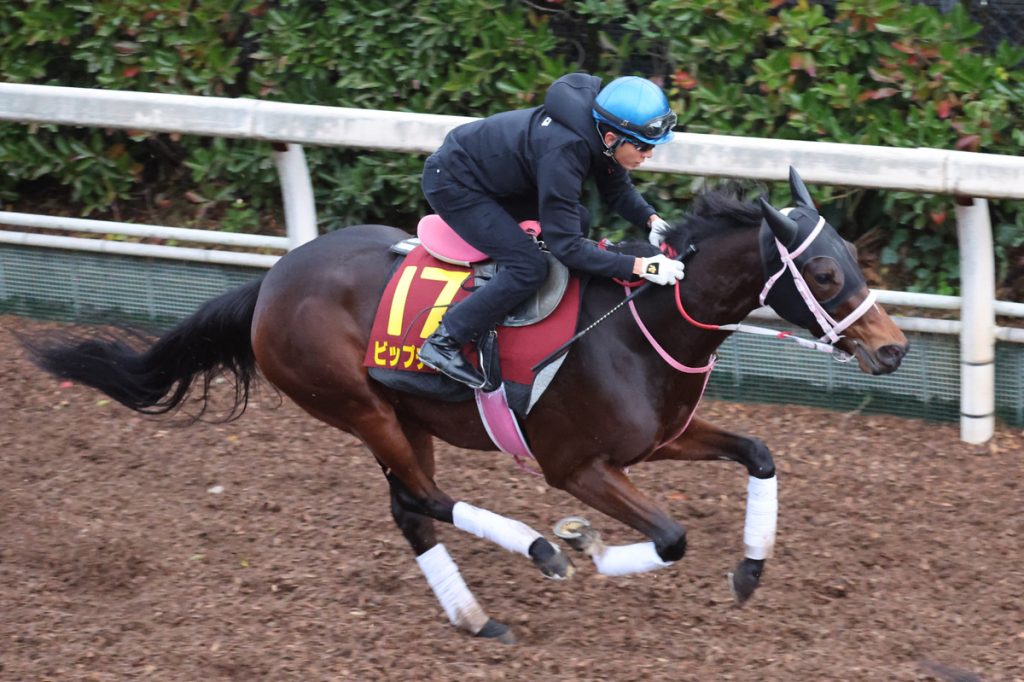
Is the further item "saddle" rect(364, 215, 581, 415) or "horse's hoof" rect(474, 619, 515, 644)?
"horse's hoof" rect(474, 619, 515, 644)

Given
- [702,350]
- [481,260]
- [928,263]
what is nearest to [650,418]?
[702,350]

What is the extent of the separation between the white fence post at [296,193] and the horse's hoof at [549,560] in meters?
2.69

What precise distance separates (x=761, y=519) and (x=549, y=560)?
0.83 meters

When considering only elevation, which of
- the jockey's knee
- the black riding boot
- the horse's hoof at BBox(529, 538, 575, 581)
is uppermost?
the jockey's knee

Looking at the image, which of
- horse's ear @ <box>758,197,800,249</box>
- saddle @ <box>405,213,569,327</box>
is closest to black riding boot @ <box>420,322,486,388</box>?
saddle @ <box>405,213,569,327</box>

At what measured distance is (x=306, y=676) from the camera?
4.77m

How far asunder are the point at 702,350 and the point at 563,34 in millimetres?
3387

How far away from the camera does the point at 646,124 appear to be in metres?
4.58

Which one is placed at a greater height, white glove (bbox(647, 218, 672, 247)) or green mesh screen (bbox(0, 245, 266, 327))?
white glove (bbox(647, 218, 672, 247))

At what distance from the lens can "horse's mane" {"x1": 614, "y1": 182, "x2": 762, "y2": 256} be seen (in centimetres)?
470

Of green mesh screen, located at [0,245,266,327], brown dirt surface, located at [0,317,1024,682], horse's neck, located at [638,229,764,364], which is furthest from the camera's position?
green mesh screen, located at [0,245,266,327]

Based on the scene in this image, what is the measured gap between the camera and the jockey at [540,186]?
→ 469 centimetres

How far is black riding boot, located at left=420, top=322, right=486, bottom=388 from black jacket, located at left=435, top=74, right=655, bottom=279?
21.3 inches

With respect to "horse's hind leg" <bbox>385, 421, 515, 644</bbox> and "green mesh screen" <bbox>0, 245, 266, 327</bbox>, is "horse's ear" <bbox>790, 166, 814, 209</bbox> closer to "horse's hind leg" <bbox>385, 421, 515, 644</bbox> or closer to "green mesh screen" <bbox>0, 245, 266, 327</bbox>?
"horse's hind leg" <bbox>385, 421, 515, 644</bbox>
